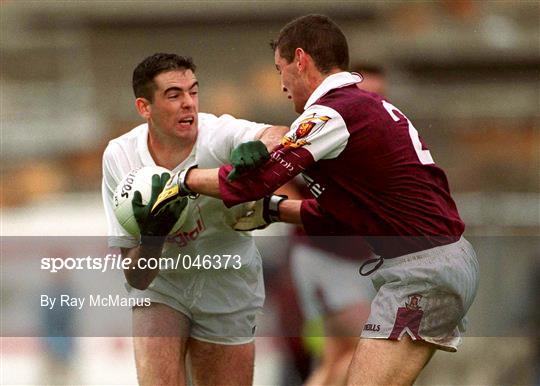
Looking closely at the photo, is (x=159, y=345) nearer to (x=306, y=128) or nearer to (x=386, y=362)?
(x=386, y=362)

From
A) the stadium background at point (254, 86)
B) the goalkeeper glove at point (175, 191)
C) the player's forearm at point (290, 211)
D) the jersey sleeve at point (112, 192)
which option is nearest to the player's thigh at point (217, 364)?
the jersey sleeve at point (112, 192)

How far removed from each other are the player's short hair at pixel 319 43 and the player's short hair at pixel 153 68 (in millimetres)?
590

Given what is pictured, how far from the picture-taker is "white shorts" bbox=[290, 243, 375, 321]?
5.00m

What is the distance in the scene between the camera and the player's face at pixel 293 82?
12.5ft

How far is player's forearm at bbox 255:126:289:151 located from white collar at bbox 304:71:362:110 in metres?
0.23

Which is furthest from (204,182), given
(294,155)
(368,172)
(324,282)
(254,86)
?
(254,86)

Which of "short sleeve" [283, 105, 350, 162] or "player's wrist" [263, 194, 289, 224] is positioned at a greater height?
"short sleeve" [283, 105, 350, 162]

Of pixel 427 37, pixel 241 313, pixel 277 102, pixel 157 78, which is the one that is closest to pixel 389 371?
pixel 241 313

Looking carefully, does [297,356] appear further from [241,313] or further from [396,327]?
[396,327]

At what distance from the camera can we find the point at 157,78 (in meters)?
4.28

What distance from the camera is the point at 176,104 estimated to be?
13.9ft

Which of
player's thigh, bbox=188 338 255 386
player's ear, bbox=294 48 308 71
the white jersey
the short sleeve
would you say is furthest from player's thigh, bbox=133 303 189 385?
player's ear, bbox=294 48 308 71

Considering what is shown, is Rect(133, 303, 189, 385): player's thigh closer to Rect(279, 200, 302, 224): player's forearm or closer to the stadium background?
Rect(279, 200, 302, 224): player's forearm

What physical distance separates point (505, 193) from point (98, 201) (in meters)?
2.79
